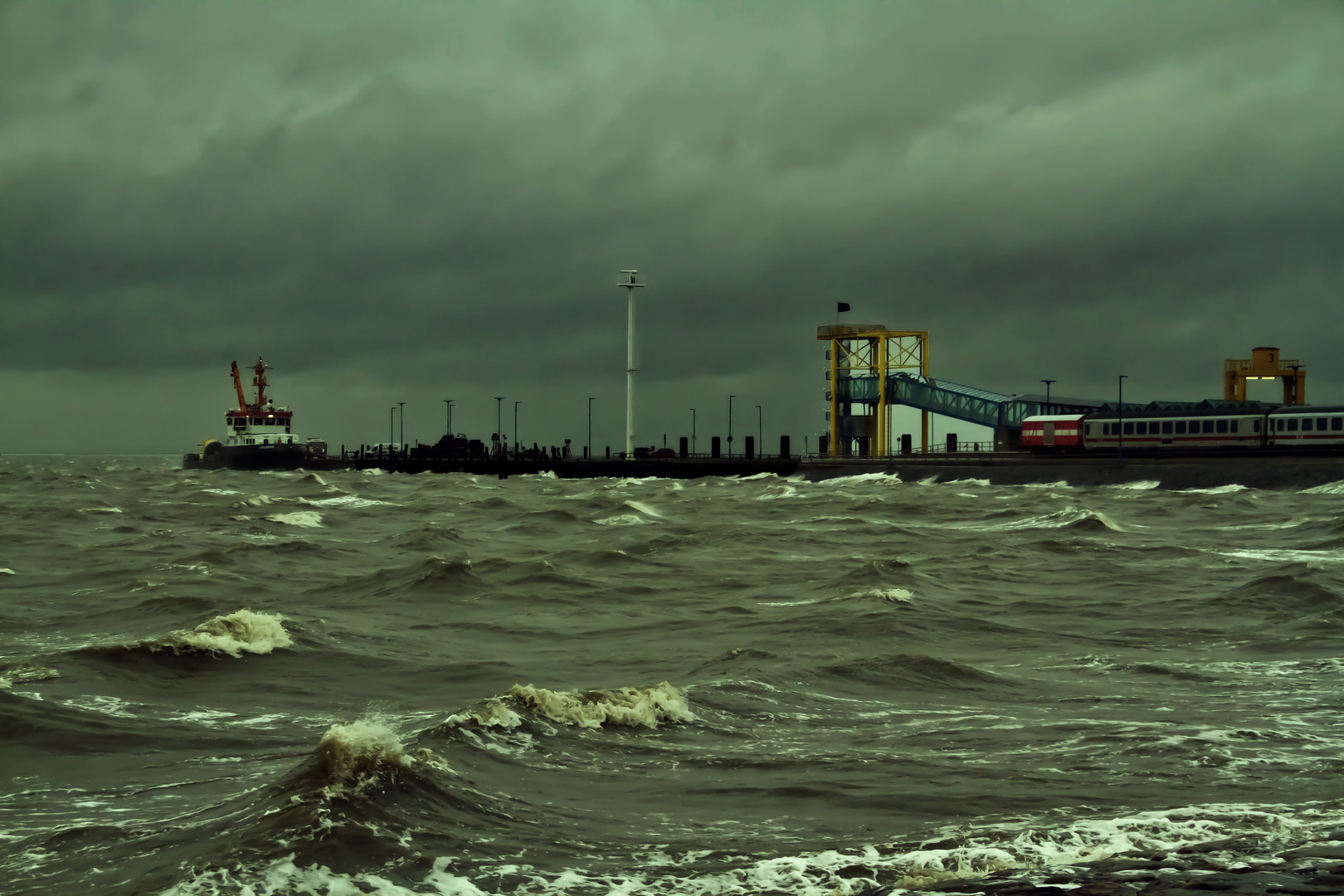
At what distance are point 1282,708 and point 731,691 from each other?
22.9 feet

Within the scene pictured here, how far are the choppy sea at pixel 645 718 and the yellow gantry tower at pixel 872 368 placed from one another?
73441 millimetres

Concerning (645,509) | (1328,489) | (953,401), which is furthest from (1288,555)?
(953,401)

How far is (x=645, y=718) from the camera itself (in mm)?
13992

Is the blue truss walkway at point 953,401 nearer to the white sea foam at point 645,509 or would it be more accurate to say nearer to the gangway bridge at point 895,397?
the gangway bridge at point 895,397

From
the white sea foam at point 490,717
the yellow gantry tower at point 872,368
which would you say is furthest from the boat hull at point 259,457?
the white sea foam at point 490,717

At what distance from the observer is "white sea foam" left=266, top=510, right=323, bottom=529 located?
48656 millimetres

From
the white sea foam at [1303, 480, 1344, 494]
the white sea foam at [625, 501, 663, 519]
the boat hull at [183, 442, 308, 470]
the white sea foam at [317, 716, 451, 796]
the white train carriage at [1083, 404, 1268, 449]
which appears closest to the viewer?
the white sea foam at [317, 716, 451, 796]

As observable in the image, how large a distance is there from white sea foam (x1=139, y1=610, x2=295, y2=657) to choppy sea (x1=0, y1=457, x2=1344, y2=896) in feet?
0.22

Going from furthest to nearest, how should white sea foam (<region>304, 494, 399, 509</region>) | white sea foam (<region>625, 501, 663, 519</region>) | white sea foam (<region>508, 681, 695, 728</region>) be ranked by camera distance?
white sea foam (<region>304, 494, 399, 509</region>)
white sea foam (<region>625, 501, 663, 519</region>)
white sea foam (<region>508, 681, 695, 728</region>)

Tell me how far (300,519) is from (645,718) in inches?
1576

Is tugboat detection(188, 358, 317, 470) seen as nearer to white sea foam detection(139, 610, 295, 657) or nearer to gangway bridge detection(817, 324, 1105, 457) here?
gangway bridge detection(817, 324, 1105, 457)

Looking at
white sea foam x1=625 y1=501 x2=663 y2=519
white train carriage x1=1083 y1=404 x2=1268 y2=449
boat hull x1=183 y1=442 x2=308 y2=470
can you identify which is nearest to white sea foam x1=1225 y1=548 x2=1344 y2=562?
white sea foam x1=625 y1=501 x2=663 y2=519

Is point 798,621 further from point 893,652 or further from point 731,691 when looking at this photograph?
point 731,691

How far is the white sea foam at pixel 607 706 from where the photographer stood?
13859 millimetres
